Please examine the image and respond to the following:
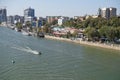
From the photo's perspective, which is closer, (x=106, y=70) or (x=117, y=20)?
(x=106, y=70)

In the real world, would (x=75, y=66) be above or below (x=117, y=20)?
below

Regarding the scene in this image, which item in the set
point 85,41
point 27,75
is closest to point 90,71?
point 27,75

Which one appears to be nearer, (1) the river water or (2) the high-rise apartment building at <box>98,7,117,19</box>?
(1) the river water

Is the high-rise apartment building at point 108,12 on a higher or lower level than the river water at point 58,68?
higher

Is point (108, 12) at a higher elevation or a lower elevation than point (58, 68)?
higher

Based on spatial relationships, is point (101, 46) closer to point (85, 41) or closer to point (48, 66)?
point (85, 41)

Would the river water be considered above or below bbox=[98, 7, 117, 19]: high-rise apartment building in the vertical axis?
below

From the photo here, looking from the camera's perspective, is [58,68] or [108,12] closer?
[58,68]

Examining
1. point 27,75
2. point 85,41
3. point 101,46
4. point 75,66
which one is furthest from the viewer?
point 85,41

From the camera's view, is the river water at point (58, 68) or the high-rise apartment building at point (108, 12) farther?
the high-rise apartment building at point (108, 12)

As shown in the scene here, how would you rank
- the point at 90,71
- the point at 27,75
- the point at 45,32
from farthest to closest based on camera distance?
the point at 45,32
the point at 90,71
the point at 27,75

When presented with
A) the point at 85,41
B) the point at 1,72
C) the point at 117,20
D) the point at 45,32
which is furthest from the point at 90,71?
the point at 45,32
